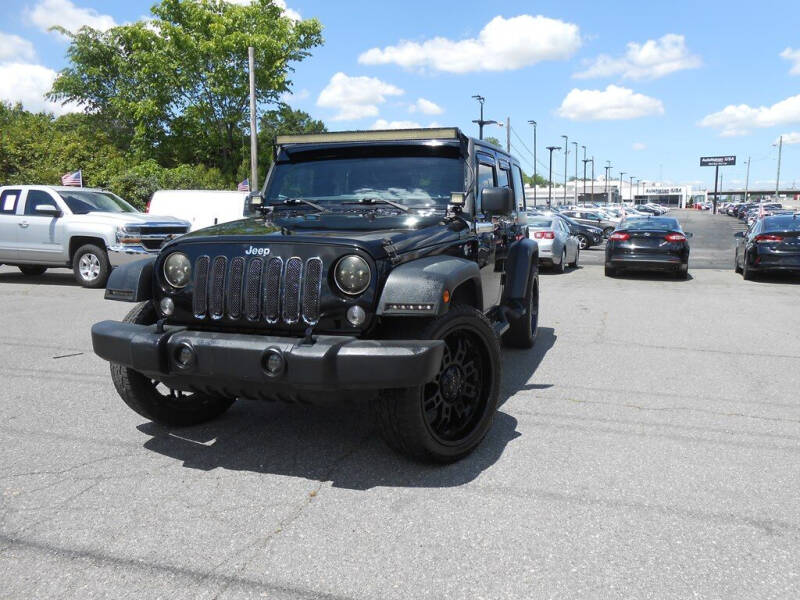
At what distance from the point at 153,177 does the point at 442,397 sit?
30.1 metres

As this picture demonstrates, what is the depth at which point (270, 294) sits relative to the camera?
11.8 ft

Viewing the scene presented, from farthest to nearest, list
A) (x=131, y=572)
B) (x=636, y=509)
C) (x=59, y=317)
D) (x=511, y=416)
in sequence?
(x=59, y=317) → (x=511, y=416) → (x=636, y=509) → (x=131, y=572)

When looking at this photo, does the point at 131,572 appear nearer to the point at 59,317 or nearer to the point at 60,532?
the point at 60,532

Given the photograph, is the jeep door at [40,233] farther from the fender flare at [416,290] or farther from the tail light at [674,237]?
the tail light at [674,237]

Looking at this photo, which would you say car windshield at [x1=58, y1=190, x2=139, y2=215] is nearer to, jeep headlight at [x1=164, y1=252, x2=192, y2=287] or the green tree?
jeep headlight at [x1=164, y1=252, x2=192, y2=287]

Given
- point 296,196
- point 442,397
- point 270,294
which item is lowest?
point 442,397

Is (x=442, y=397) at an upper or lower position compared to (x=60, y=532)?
upper

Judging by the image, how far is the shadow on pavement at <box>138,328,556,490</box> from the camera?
3760 millimetres

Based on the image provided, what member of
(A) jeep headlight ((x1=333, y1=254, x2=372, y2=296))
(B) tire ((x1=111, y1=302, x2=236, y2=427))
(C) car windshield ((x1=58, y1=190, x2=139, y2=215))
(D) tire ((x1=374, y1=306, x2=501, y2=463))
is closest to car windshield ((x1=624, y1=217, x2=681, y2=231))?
(C) car windshield ((x1=58, y1=190, x2=139, y2=215))

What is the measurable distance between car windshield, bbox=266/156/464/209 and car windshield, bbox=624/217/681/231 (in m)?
11.1

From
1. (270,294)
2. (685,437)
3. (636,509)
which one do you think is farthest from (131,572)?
(685,437)

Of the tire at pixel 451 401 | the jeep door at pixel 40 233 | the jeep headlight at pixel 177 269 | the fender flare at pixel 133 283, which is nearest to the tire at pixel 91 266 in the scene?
the jeep door at pixel 40 233

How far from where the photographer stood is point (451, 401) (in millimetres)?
3941

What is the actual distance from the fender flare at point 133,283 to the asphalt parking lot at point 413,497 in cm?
92
